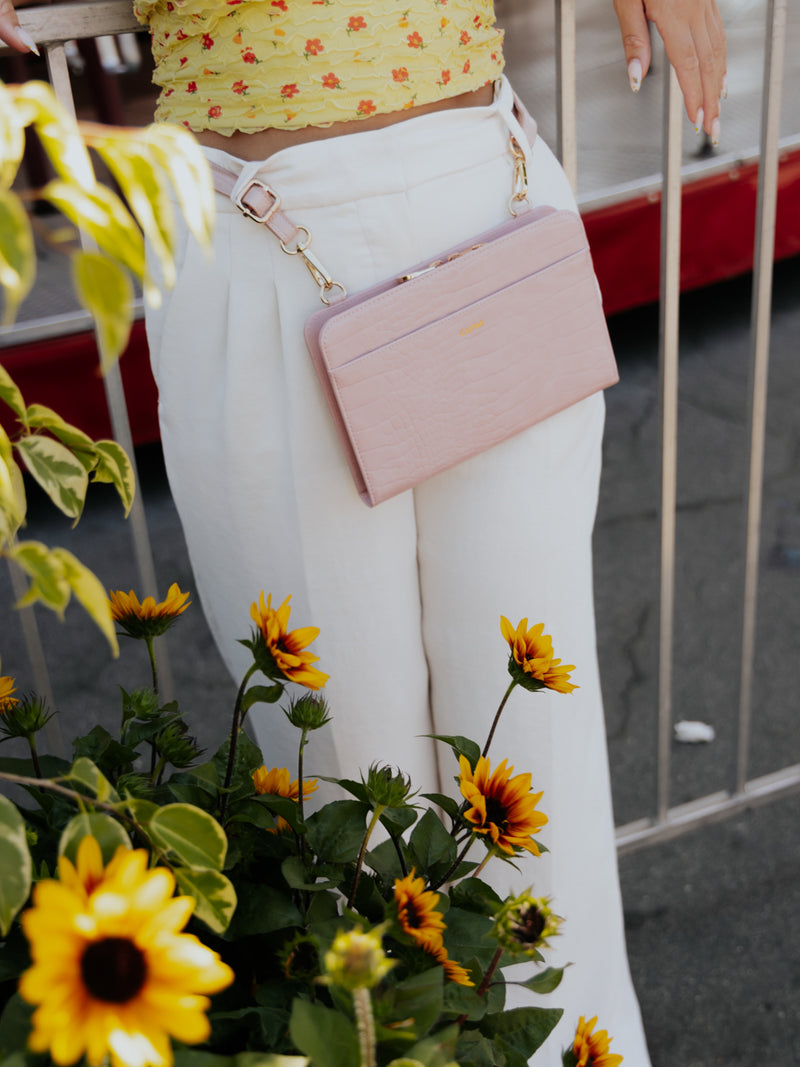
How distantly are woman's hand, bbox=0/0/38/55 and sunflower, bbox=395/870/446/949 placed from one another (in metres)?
0.65

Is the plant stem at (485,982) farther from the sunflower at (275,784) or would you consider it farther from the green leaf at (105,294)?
the green leaf at (105,294)

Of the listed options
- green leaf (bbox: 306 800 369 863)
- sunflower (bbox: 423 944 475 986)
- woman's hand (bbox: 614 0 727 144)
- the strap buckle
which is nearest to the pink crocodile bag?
the strap buckle

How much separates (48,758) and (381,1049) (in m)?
0.37

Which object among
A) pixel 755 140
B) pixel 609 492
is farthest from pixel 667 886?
pixel 755 140

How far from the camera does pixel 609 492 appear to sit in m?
2.90

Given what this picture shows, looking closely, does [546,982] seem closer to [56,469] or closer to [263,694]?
[263,694]

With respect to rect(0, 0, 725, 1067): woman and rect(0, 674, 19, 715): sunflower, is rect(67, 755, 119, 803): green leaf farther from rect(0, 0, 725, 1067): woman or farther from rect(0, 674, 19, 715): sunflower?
rect(0, 0, 725, 1067): woman

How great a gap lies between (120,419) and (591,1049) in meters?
0.69

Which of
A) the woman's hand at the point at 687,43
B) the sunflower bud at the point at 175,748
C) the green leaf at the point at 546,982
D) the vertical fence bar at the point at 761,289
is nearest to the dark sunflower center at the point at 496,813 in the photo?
the green leaf at the point at 546,982

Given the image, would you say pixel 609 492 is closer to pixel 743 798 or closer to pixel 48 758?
pixel 743 798

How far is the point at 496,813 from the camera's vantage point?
68 cm

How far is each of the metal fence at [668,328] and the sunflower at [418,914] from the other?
0.52m

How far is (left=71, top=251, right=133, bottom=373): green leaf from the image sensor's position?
35 cm

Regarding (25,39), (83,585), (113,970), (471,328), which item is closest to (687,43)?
(471,328)
